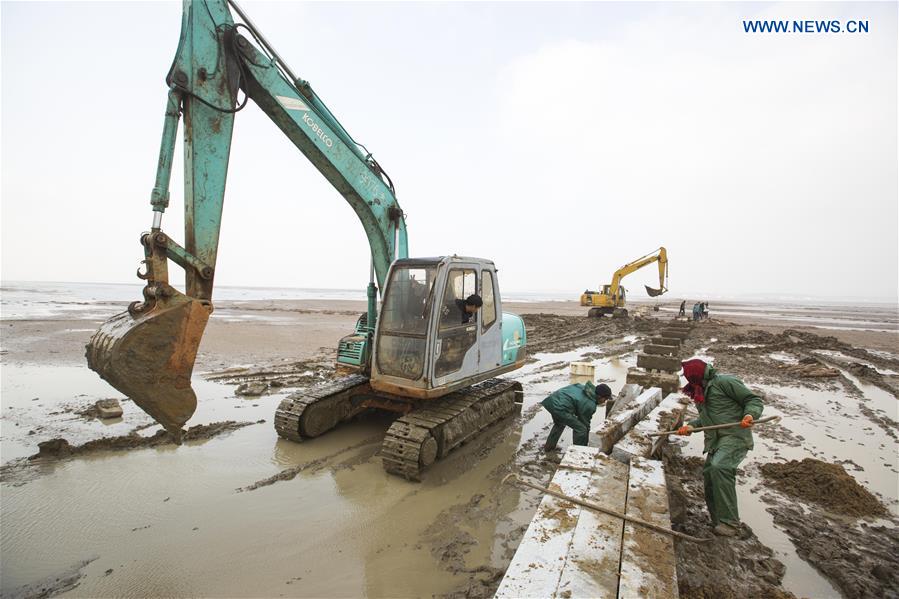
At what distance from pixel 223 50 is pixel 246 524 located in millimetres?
4466

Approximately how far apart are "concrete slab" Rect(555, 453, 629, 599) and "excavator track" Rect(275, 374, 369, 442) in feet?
11.6

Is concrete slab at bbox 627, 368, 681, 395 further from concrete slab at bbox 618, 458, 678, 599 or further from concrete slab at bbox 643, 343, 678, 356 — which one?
concrete slab at bbox 618, 458, 678, 599

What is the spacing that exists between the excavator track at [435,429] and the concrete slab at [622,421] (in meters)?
1.51

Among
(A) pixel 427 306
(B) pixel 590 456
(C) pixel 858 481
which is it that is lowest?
(C) pixel 858 481

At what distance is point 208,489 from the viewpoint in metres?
4.38

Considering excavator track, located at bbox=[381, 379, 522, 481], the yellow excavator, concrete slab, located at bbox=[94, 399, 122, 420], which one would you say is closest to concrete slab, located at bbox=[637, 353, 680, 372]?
excavator track, located at bbox=[381, 379, 522, 481]

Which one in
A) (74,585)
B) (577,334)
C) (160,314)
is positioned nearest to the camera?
(74,585)

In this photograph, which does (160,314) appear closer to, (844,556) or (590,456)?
(590,456)

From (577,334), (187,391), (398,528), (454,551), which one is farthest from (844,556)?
(577,334)

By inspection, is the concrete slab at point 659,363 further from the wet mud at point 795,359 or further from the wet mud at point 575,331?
the wet mud at point 575,331

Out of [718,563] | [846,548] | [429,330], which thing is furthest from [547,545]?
[846,548]

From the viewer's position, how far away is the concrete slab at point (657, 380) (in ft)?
27.1

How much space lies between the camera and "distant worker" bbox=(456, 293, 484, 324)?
516cm

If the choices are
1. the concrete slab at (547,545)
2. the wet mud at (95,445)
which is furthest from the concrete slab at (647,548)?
the wet mud at (95,445)
